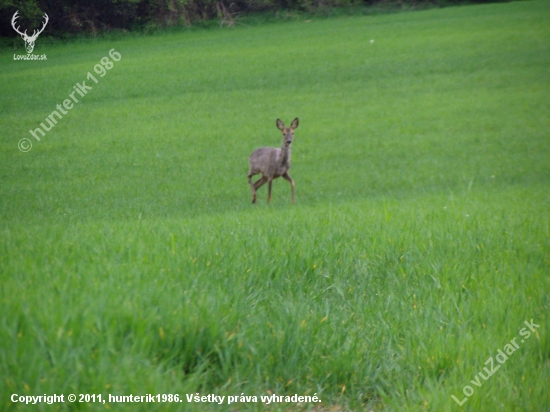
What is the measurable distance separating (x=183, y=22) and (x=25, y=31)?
10118mm

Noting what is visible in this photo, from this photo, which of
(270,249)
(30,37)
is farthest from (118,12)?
(270,249)

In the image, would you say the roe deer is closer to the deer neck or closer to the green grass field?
the deer neck

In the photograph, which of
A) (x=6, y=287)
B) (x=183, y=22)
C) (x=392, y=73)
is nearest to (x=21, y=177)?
(x=6, y=287)

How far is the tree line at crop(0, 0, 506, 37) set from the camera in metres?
20.3

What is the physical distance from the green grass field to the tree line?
98cm

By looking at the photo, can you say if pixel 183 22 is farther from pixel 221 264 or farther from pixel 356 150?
pixel 221 264

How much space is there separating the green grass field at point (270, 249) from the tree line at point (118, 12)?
3.22 feet

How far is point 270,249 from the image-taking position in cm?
654

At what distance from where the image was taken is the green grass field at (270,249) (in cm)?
389

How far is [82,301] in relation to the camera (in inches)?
155

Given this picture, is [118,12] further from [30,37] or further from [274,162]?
[274,162]

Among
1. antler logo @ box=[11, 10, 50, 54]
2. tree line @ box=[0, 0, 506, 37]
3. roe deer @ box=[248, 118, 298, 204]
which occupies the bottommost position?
roe deer @ box=[248, 118, 298, 204]

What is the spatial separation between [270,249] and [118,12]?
68.8 feet

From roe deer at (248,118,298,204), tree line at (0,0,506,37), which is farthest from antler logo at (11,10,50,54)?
roe deer at (248,118,298,204)
